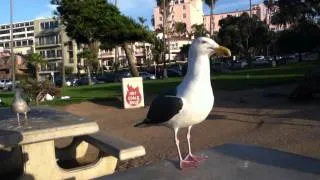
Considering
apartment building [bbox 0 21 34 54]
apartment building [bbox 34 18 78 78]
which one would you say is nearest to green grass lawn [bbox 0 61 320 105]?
apartment building [bbox 34 18 78 78]

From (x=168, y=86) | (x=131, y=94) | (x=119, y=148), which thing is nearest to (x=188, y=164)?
(x=119, y=148)

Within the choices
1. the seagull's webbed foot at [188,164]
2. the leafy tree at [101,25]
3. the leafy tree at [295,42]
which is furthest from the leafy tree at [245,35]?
the seagull's webbed foot at [188,164]

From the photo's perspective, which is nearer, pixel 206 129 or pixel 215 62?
pixel 206 129

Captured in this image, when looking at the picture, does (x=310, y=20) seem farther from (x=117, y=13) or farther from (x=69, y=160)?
(x=69, y=160)

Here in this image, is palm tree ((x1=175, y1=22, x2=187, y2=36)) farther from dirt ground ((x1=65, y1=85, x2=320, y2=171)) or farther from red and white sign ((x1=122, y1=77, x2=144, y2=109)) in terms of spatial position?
red and white sign ((x1=122, y1=77, x2=144, y2=109))

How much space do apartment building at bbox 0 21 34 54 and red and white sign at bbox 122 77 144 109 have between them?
107 metres

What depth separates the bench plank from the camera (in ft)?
25.1

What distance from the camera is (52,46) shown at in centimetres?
12356

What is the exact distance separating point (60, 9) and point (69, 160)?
18610 mm

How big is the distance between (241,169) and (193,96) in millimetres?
704

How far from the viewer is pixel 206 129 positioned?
13.9 m

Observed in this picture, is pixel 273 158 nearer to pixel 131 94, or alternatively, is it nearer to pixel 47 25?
pixel 131 94

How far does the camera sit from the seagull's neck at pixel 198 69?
4.50 metres

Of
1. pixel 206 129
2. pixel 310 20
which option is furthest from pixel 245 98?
pixel 310 20
